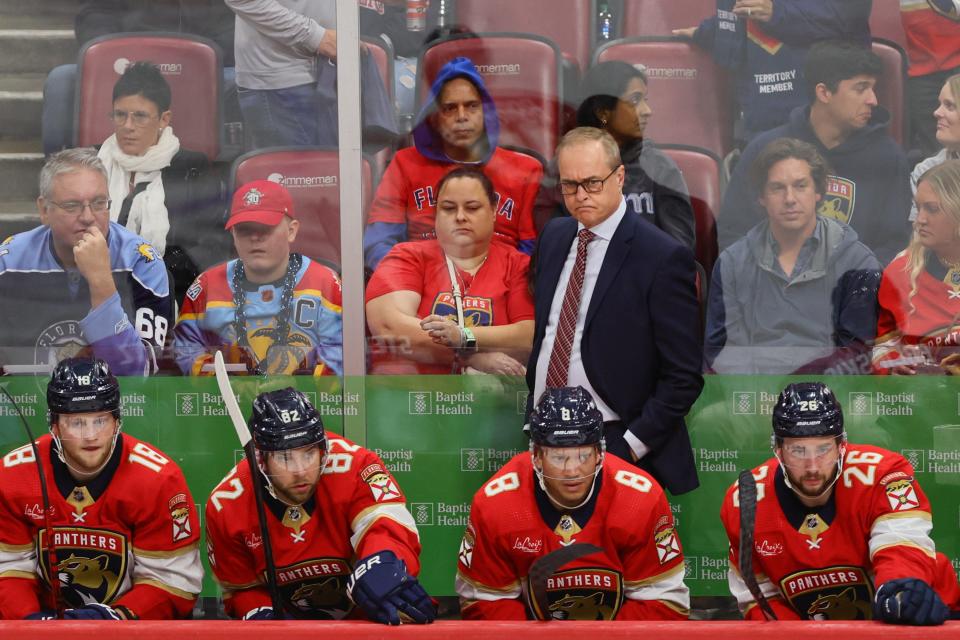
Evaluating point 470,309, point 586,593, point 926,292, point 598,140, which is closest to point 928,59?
point 926,292

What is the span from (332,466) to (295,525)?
197 mm

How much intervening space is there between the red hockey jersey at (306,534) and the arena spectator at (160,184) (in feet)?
2.71

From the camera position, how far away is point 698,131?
4.62m

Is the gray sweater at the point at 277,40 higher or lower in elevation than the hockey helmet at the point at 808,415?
higher

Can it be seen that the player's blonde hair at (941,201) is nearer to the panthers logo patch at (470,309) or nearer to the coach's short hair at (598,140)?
the coach's short hair at (598,140)

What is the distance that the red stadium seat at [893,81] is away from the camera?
15.1 feet

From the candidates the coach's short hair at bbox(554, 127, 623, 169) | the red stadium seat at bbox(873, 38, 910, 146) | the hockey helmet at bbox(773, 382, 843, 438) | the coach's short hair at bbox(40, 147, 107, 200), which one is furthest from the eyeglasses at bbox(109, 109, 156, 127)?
the red stadium seat at bbox(873, 38, 910, 146)

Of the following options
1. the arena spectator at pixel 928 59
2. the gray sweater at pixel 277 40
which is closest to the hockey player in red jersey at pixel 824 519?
the arena spectator at pixel 928 59

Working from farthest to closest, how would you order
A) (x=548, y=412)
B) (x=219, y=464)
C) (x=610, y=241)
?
(x=219, y=464) < (x=610, y=241) < (x=548, y=412)

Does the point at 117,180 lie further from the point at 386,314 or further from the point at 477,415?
the point at 477,415

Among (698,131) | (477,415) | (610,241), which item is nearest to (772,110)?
(698,131)

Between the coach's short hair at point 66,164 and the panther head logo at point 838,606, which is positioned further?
the coach's short hair at point 66,164

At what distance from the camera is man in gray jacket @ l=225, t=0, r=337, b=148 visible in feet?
15.0

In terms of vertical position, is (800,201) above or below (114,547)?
above
